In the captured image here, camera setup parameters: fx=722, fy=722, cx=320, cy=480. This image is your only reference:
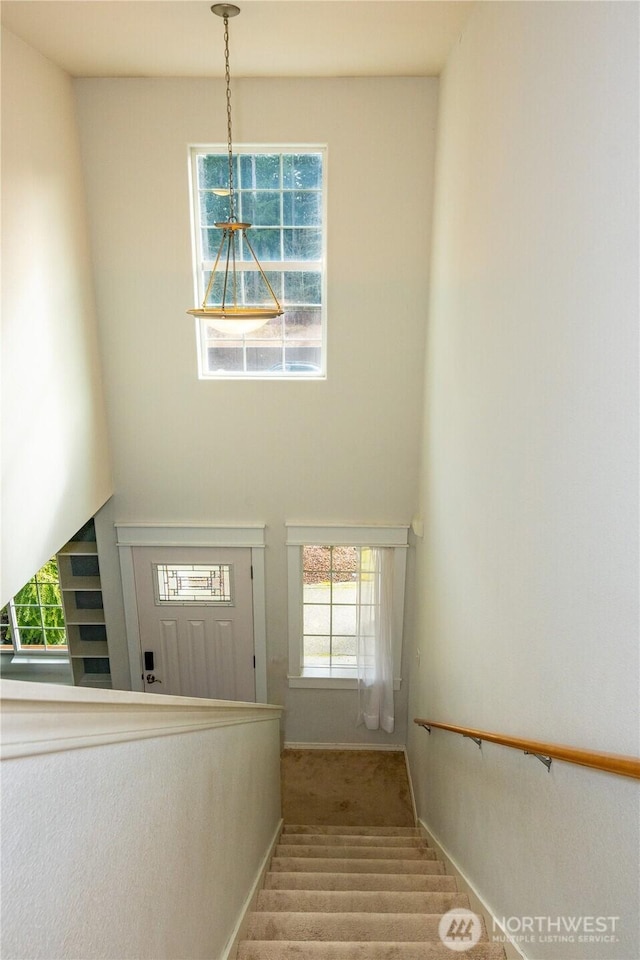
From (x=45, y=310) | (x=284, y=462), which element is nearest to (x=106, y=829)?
(x=45, y=310)

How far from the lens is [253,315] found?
3668 mm

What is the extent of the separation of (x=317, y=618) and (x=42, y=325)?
10.4ft

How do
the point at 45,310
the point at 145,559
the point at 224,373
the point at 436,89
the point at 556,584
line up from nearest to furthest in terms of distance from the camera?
the point at 556,584 < the point at 45,310 < the point at 436,89 < the point at 224,373 < the point at 145,559

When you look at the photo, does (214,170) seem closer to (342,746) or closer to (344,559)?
(344,559)

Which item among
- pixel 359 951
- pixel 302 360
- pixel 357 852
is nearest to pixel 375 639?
pixel 357 852

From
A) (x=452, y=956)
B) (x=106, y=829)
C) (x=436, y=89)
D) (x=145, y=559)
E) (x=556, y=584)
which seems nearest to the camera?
(x=106, y=829)

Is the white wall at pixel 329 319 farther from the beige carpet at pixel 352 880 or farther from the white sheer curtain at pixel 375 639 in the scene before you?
the beige carpet at pixel 352 880

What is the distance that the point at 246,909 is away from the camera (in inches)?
120

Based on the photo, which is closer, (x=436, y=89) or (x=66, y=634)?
(x=436, y=89)

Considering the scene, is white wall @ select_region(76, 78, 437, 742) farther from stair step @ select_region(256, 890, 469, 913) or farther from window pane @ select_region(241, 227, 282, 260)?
stair step @ select_region(256, 890, 469, 913)

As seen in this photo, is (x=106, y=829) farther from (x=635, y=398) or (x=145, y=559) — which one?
(x=145, y=559)

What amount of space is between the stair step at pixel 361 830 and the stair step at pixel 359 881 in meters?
1.49

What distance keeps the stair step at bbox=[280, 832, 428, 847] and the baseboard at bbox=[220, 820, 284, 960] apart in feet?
1.61

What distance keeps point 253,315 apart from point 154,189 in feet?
6.03
